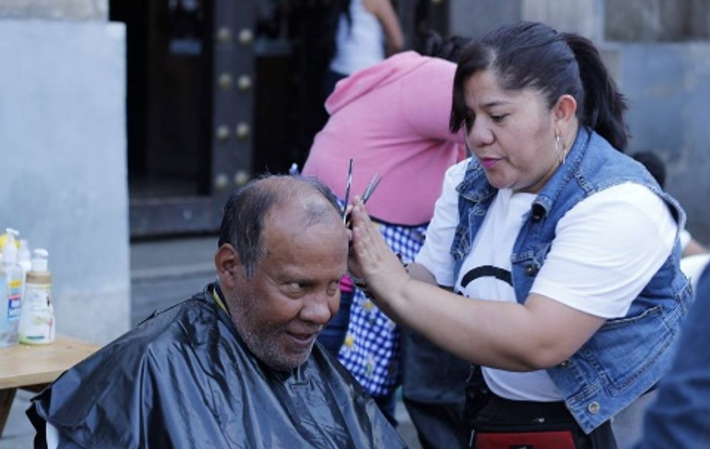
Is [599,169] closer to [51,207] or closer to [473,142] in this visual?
[473,142]

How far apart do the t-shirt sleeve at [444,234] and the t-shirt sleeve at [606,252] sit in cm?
45

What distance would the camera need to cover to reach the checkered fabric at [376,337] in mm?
4160

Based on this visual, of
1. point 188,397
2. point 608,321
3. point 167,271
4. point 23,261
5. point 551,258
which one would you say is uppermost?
point 551,258

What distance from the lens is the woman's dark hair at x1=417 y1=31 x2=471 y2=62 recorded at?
4.37 m

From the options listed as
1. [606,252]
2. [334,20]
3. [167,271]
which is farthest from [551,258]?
[334,20]

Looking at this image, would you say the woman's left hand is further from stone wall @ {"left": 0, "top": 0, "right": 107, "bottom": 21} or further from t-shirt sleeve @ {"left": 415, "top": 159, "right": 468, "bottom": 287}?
stone wall @ {"left": 0, "top": 0, "right": 107, "bottom": 21}

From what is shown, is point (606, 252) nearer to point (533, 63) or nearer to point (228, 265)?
point (533, 63)

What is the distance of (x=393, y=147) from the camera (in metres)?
4.14

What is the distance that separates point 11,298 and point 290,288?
1.21m

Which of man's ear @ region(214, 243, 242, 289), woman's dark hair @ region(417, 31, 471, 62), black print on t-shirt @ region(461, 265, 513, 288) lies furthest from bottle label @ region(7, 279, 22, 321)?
woman's dark hair @ region(417, 31, 471, 62)

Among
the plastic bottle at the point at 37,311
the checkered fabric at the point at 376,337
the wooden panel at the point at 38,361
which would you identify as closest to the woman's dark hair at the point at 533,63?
the checkered fabric at the point at 376,337

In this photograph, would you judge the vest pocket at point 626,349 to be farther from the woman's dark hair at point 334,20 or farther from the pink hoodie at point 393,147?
the woman's dark hair at point 334,20

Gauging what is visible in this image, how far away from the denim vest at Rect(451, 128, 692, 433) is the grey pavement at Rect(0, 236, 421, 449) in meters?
2.69

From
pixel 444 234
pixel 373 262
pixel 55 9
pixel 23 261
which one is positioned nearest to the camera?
pixel 373 262
